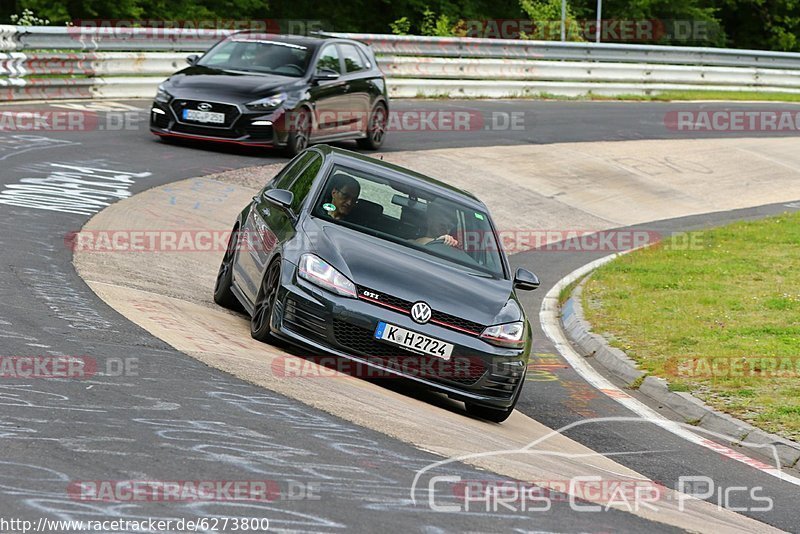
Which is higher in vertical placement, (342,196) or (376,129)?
(342,196)

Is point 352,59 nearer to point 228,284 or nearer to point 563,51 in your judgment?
point 228,284

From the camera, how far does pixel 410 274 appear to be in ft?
30.1

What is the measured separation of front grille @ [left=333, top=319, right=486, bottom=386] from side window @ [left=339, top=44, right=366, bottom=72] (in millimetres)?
13327

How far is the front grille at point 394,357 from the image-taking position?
8.84 meters

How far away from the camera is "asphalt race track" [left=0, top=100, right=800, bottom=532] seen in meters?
5.64

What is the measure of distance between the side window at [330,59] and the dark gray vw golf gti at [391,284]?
34.5ft

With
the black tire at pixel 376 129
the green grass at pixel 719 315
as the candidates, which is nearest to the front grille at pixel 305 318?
the green grass at pixel 719 315

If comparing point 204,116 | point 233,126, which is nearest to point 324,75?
point 233,126

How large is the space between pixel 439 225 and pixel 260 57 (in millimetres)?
11157

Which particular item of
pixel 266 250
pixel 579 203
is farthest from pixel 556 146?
pixel 266 250

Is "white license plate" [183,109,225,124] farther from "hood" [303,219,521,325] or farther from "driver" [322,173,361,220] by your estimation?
"hood" [303,219,521,325]

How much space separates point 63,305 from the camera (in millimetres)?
9438

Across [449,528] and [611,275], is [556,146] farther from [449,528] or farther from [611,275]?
[449,528]

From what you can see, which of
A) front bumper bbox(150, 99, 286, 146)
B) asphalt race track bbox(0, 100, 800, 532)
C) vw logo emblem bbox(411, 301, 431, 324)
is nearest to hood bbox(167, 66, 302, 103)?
front bumper bbox(150, 99, 286, 146)
